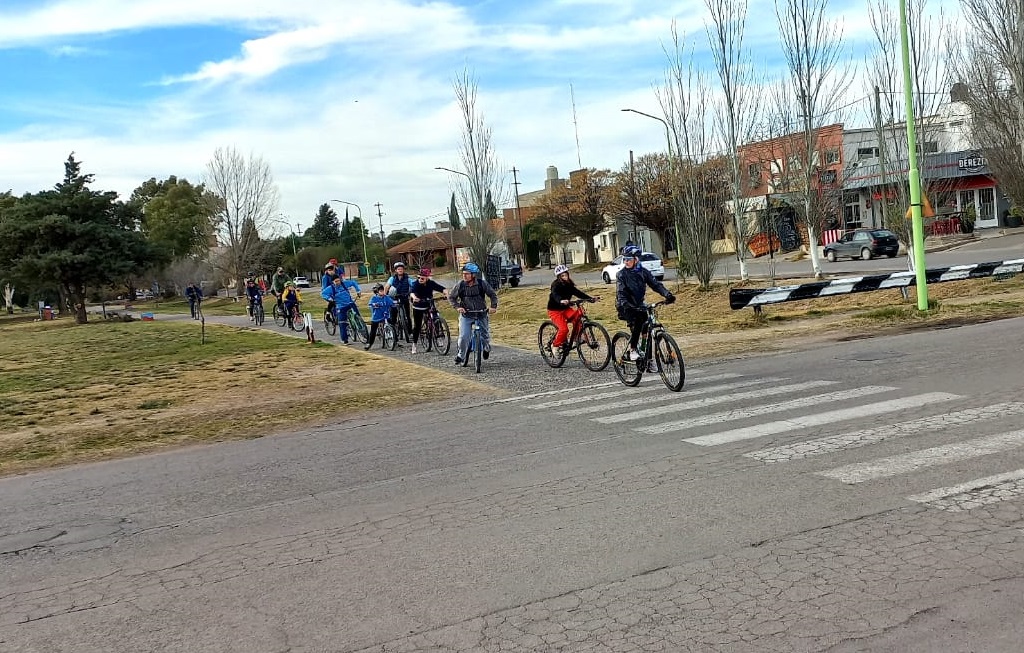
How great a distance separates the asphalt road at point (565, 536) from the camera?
408 cm

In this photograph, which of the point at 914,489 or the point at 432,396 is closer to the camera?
the point at 914,489

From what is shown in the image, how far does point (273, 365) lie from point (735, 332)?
9.46m

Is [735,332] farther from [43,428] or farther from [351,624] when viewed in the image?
[351,624]

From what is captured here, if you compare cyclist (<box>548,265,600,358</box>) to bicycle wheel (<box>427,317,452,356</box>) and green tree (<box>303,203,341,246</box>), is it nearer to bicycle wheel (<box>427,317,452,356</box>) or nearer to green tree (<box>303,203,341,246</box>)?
bicycle wheel (<box>427,317,452,356</box>)

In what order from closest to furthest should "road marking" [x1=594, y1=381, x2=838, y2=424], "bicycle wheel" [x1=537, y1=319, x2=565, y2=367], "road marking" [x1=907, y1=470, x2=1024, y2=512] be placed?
"road marking" [x1=907, y1=470, x2=1024, y2=512] → "road marking" [x1=594, y1=381, x2=838, y2=424] → "bicycle wheel" [x1=537, y1=319, x2=565, y2=367]

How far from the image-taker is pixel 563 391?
11609 mm

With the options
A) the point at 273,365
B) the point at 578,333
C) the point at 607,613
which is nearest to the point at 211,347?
the point at 273,365

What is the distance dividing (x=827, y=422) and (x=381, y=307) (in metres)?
12.6

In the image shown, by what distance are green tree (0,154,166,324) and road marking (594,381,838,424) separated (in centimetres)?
4610

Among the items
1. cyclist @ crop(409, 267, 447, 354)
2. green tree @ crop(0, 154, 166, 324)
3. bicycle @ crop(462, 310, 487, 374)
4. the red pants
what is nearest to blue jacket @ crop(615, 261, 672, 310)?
the red pants

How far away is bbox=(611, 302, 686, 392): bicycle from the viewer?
10.7 meters

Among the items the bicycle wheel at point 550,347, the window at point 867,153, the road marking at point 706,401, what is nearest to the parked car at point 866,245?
the window at point 867,153

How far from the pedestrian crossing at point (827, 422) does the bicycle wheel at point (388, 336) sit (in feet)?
27.0

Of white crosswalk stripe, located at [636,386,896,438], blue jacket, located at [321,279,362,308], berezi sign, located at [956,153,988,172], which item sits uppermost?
berezi sign, located at [956,153,988,172]
